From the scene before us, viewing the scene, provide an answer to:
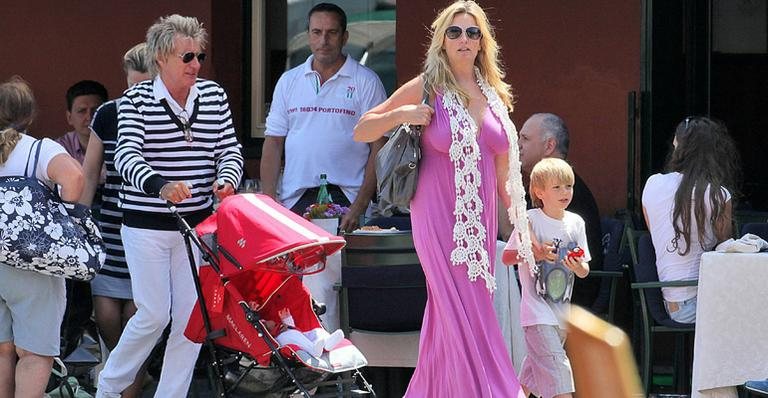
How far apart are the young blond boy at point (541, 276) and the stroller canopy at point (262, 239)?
0.88m

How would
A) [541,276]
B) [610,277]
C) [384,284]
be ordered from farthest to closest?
1. [610,277]
2. [384,284]
3. [541,276]

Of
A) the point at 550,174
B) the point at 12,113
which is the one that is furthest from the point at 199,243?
the point at 550,174

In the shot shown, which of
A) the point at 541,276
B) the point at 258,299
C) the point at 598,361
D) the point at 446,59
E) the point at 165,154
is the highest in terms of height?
the point at 446,59

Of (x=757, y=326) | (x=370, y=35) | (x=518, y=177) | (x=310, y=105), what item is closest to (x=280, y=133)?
(x=310, y=105)

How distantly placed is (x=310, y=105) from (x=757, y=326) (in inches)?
111

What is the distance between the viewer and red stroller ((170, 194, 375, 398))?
633 centimetres

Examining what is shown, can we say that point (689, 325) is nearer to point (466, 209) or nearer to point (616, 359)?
point (616, 359)

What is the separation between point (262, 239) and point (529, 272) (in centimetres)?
123

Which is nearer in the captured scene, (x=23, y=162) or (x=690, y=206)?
(x=23, y=162)

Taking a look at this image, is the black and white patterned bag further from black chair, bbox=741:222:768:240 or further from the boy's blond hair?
black chair, bbox=741:222:768:240

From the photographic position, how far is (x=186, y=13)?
30.6ft

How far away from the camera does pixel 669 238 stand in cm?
736

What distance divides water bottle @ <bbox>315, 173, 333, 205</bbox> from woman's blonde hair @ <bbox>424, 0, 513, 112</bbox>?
5.37ft

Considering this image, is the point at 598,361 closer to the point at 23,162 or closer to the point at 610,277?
the point at 610,277
